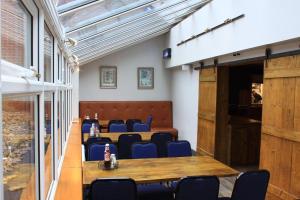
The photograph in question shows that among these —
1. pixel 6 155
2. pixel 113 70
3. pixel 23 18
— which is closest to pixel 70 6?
pixel 23 18

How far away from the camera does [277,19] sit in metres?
3.59

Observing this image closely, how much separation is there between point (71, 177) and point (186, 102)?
Answer: 17.6ft

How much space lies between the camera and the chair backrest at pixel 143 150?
4035 mm

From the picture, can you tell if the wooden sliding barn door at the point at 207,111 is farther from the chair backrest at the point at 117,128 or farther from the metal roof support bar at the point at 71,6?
the metal roof support bar at the point at 71,6

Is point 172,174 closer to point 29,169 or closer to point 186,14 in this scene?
point 29,169

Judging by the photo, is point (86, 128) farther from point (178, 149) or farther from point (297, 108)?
point (297, 108)

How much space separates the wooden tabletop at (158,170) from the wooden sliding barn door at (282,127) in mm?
906

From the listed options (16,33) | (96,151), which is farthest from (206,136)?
(16,33)

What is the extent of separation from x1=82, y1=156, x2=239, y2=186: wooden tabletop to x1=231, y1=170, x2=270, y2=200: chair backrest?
13.5 inches

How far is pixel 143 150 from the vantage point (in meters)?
4.07

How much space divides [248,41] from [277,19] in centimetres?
66

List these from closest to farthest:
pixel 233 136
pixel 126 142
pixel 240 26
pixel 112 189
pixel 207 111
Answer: pixel 112 189 < pixel 240 26 < pixel 126 142 < pixel 233 136 < pixel 207 111

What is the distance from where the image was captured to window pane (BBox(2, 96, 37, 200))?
1.05 metres

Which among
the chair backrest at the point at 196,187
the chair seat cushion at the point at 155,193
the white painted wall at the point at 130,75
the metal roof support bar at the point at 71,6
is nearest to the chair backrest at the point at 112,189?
the chair backrest at the point at 196,187
